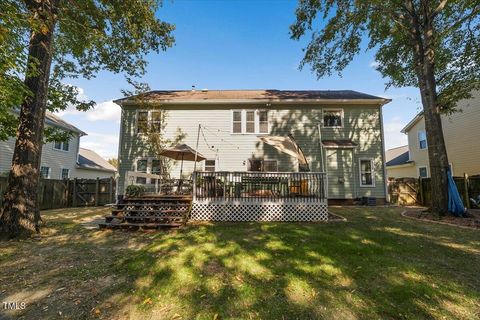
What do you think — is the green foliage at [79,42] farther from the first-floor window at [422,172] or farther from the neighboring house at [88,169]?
the first-floor window at [422,172]

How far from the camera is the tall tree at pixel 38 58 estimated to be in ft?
17.0

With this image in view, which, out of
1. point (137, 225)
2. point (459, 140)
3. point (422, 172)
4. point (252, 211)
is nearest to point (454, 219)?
point (252, 211)

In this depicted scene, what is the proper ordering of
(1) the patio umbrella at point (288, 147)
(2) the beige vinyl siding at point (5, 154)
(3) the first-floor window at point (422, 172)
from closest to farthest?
1. (1) the patio umbrella at point (288, 147)
2. (2) the beige vinyl siding at point (5, 154)
3. (3) the first-floor window at point (422, 172)

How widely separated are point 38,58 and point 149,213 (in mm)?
5697

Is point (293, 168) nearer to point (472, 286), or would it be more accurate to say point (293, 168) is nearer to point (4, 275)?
point (472, 286)

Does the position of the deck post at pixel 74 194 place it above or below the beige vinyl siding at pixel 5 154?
below

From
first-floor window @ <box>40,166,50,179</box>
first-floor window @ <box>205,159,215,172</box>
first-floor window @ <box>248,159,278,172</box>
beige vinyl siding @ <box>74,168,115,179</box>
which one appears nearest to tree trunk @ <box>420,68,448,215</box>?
first-floor window @ <box>248,159,278,172</box>

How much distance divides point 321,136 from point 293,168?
2625 mm

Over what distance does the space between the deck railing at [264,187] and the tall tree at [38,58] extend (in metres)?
4.82

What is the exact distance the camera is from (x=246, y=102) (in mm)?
13477

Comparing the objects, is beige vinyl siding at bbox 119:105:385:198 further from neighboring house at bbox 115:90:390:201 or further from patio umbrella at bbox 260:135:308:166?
patio umbrella at bbox 260:135:308:166

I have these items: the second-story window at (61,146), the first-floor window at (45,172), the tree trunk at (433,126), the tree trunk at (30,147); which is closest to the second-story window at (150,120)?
the tree trunk at (30,147)

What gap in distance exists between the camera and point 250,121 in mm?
13734

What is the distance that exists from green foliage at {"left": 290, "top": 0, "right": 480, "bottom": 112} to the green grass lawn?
893 centimetres
